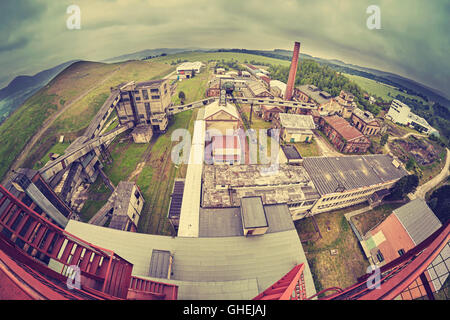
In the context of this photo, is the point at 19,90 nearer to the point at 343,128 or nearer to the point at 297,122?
the point at 297,122

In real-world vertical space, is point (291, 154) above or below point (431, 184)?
above

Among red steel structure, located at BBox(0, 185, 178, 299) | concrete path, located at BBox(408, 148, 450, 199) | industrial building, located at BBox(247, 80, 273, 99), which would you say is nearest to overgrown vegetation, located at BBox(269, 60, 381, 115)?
industrial building, located at BBox(247, 80, 273, 99)

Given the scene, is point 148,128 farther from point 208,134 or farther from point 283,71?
point 283,71

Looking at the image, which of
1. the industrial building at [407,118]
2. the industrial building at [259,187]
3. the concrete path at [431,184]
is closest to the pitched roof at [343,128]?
the concrete path at [431,184]

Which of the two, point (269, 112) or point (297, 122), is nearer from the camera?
point (297, 122)

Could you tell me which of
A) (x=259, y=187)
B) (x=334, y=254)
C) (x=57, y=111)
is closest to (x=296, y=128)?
(x=259, y=187)
